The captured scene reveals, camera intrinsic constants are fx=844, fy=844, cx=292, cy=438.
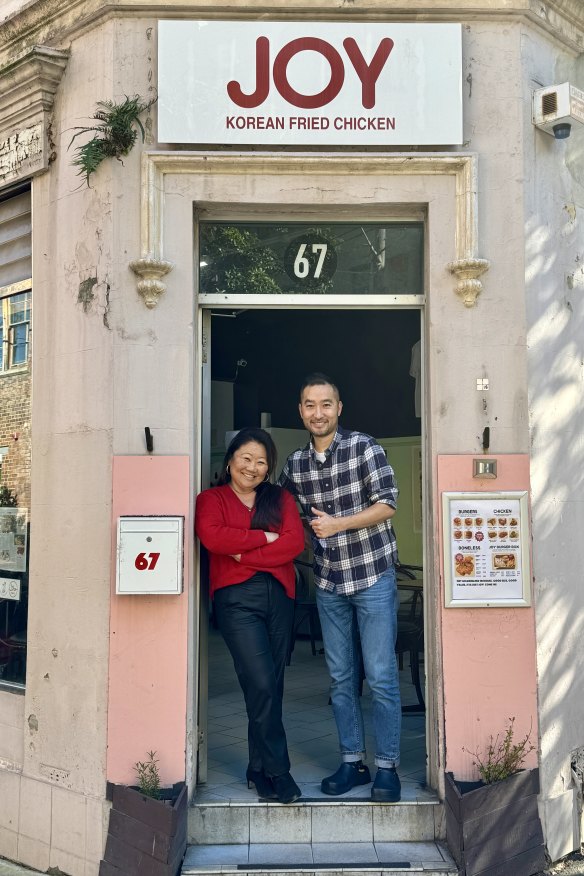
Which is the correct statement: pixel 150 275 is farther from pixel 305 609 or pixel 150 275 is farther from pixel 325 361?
pixel 325 361

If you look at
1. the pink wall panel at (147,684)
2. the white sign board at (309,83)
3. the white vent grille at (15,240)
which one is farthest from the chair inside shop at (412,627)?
the white vent grille at (15,240)

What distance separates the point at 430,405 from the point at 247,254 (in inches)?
53.3

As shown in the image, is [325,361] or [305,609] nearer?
[305,609]

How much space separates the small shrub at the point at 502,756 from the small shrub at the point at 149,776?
1.62m

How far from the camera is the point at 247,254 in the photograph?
4844 mm

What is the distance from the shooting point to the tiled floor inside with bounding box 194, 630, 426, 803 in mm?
4699

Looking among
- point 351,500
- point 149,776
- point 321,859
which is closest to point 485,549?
point 351,500

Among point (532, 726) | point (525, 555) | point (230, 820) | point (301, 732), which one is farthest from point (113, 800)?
point (525, 555)

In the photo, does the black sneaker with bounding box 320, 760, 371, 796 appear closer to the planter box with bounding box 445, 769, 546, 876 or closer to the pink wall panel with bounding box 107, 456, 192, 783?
the planter box with bounding box 445, 769, 546, 876

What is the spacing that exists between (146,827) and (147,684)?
2.26ft

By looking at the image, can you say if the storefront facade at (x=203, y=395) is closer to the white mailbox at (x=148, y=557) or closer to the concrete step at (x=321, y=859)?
the white mailbox at (x=148, y=557)

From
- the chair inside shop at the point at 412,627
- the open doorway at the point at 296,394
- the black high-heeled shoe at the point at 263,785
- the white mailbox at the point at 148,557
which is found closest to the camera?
the white mailbox at the point at 148,557

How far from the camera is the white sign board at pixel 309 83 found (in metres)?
4.62

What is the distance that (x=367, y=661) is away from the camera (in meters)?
4.66
